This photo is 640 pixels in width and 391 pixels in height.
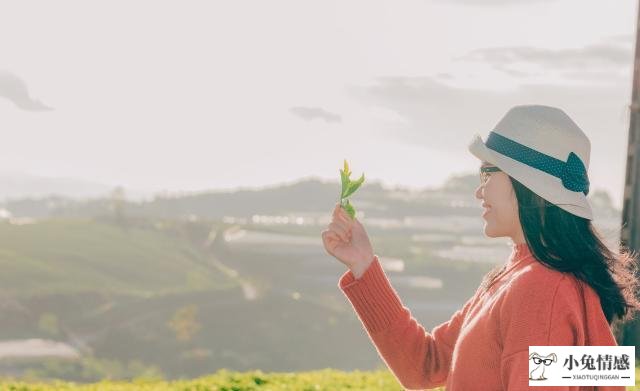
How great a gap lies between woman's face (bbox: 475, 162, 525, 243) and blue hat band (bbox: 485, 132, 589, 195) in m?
0.08

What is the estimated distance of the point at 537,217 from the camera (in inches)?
100

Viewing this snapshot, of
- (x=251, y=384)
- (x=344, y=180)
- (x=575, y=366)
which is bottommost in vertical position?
(x=251, y=384)

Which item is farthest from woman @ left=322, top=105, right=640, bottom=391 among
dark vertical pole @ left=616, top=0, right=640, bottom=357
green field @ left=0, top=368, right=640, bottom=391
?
dark vertical pole @ left=616, top=0, right=640, bottom=357

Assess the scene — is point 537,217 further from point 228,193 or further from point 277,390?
point 228,193

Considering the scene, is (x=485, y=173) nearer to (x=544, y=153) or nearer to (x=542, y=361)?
(x=544, y=153)

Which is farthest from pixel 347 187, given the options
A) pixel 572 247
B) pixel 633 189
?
pixel 633 189

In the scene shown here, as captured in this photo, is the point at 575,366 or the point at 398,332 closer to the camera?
the point at 575,366

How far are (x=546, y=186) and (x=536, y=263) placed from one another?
232mm

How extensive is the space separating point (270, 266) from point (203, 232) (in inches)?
515

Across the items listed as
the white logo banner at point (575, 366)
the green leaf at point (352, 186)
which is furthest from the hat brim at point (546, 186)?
the green leaf at point (352, 186)

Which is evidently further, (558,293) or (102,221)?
(102,221)

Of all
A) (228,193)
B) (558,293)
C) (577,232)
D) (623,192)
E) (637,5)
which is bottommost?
(558,293)

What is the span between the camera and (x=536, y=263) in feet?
8.19

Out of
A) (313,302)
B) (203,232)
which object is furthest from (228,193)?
(313,302)
